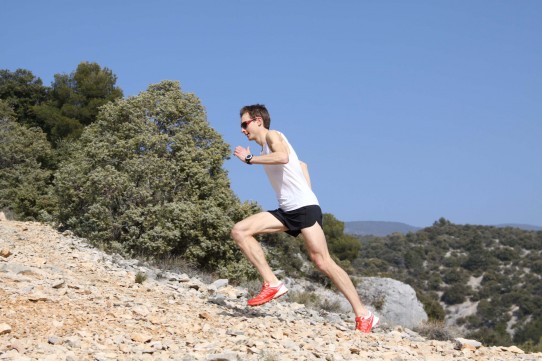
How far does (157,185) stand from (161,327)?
9.05 m

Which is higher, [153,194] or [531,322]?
[153,194]

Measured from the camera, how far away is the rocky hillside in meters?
5.92

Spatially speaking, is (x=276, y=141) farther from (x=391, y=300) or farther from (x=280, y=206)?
(x=391, y=300)

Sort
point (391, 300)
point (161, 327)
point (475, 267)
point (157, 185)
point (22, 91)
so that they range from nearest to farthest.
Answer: point (161, 327) → point (157, 185) → point (391, 300) → point (22, 91) → point (475, 267)

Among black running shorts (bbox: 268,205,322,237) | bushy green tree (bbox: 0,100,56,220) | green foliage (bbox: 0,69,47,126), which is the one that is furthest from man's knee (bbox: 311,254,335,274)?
green foliage (bbox: 0,69,47,126)

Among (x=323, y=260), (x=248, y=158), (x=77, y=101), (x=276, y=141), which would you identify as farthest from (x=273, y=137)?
(x=77, y=101)

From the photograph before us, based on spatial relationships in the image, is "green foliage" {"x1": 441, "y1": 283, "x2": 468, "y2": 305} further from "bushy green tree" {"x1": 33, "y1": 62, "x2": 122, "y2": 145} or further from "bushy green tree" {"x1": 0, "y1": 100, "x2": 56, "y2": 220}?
"bushy green tree" {"x1": 0, "y1": 100, "x2": 56, "y2": 220}

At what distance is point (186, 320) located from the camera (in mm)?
7188

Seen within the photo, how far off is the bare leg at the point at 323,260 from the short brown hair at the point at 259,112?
1.19 m

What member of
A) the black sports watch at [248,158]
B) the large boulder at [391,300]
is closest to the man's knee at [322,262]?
the black sports watch at [248,158]

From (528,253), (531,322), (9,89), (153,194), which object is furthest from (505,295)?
(153,194)

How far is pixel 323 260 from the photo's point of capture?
7.29 m

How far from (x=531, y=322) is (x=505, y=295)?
16.5ft

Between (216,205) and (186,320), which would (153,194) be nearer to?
(216,205)
